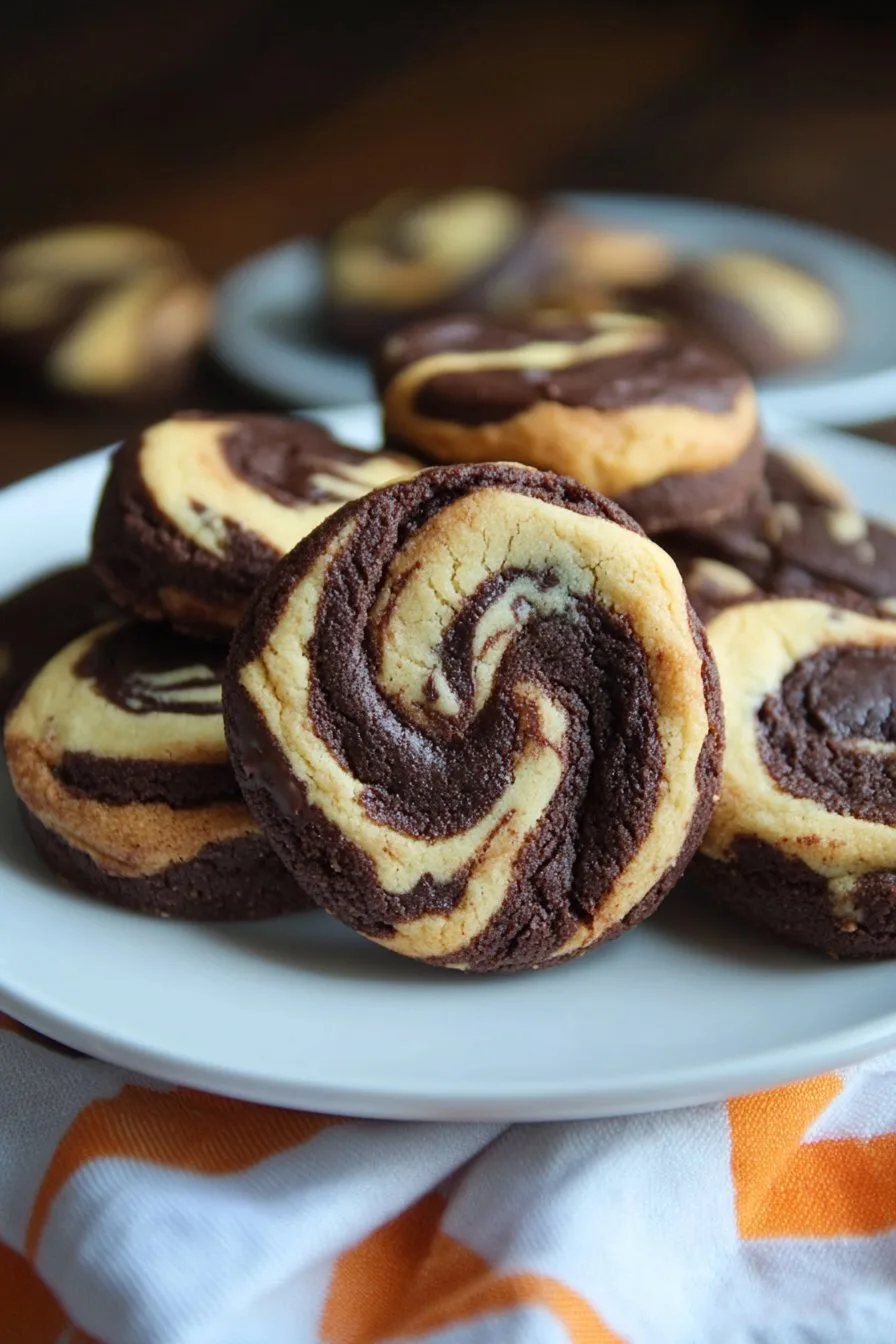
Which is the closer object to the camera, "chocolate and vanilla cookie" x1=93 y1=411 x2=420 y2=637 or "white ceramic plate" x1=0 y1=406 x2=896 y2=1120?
"white ceramic plate" x1=0 y1=406 x2=896 y2=1120

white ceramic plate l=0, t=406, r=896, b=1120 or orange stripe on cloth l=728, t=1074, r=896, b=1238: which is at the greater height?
white ceramic plate l=0, t=406, r=896, b=1120

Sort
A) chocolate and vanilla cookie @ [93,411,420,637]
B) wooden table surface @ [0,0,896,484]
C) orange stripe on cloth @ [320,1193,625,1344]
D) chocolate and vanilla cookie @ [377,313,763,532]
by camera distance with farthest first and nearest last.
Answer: wooden table surface @ [0,0,896,484]
chocolate and vanilla cookie @ [377,313,763,532]
chocolate and vanilla cookie @ [93,411,420,637]
orange stripe on cloth @ [320,1193,625,1344]

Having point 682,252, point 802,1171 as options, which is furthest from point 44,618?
point 682,252

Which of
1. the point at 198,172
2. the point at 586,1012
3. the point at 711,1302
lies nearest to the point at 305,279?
the point at 198,172

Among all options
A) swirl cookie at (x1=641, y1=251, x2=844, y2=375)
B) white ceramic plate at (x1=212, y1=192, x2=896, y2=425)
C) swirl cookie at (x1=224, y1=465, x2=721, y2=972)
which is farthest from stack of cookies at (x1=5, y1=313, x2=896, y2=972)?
swirl cookie at (x1=641, y1=251, x2=844, y2=375)

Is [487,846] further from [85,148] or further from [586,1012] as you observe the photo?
[85,148]

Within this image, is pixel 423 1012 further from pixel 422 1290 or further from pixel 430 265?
pixel 430 265

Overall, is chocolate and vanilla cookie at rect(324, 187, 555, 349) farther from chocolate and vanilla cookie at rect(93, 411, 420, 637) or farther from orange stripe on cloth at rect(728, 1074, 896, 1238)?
orange stripe on cloth at rect(728, 1074, 896, 1238)
